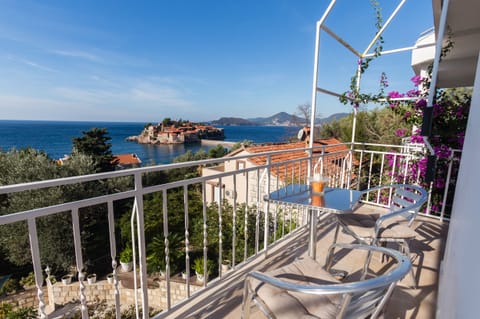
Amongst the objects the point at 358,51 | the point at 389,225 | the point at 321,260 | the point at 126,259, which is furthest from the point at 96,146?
the point at 389,225

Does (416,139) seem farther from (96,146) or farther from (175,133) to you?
(175,133)

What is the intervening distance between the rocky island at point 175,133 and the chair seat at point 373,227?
120ft

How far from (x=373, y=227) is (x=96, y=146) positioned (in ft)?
49.0

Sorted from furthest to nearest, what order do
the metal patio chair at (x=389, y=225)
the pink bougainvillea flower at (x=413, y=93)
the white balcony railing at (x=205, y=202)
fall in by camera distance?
the pink bougainvillea flower at (x=413, y=93) → the metal patio chair at (x=389, y=225) → the white balcony railing at (x=205, y=202)

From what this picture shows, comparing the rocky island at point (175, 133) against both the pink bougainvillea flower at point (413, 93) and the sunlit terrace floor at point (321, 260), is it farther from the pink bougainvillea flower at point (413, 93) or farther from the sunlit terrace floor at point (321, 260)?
the sunlit terrace floor at point (321, 260)

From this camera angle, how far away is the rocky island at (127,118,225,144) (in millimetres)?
37875

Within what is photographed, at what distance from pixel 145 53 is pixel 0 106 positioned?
12408 millimetres

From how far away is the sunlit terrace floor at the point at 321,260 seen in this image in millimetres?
1695

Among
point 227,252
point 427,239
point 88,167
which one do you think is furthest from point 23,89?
point 427,239

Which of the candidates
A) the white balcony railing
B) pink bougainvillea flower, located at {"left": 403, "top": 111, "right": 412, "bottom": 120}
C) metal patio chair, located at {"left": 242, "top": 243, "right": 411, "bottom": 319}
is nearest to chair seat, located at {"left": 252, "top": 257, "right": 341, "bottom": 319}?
metal patio chair, located at {"left": 242, "top": 243, "right": 411, "bottom": 319}

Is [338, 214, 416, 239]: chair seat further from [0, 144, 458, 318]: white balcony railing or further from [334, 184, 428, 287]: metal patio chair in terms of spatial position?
[0, 144, 458, 318]: white balcony railing

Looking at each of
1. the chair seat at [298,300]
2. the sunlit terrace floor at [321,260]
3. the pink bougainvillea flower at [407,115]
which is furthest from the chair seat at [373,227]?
the pink bougainvillea flower at [407,115]

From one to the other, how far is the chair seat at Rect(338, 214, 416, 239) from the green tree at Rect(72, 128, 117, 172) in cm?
1374

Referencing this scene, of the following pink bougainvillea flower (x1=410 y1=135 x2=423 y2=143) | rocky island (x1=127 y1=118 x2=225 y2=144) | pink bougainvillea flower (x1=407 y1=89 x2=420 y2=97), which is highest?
pink bougainvillea flower (x1=407 y1=89 x2=420 y2=97)
